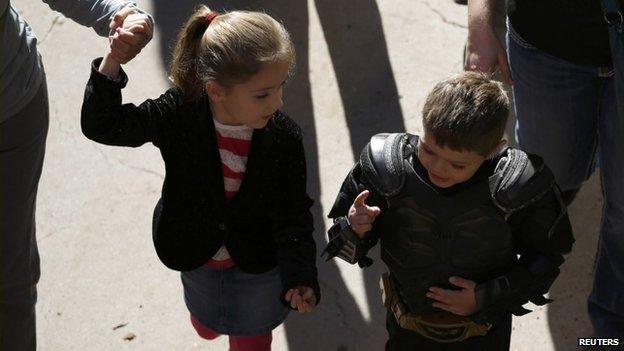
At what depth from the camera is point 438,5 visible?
5176 mm

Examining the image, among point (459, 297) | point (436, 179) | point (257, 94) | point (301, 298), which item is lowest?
point (301, 298)

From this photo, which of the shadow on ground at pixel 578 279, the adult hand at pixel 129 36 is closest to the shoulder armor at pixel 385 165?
the adult hand at pixel 129 36

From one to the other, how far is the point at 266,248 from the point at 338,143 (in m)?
1.54

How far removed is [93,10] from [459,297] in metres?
1.40

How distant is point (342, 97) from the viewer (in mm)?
4684

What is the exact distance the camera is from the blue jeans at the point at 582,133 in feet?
10.0

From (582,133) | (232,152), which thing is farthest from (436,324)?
(582,133)

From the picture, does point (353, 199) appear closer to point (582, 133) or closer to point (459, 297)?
point (459, 297)

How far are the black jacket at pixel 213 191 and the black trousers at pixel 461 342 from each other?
32cm

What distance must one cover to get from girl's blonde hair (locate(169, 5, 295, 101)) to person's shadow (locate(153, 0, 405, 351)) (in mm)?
1306

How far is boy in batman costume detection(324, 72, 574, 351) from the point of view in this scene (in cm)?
253

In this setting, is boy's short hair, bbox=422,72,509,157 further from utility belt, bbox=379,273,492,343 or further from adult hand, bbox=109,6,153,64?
adult hand, bbox=109,6,153,64

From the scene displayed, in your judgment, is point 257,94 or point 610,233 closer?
point 257,94

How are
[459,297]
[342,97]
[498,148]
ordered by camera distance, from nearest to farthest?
[498,148] → [459,297] → [342,97]
